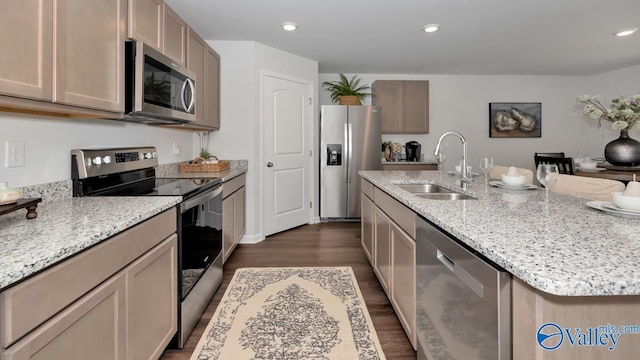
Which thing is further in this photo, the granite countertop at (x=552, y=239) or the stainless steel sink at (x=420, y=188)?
the stainless steel sink at (x=420, y=188)

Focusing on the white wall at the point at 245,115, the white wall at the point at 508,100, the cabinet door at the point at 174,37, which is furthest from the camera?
the white wall at the point at 508,100

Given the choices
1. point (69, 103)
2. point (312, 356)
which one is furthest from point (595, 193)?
point (69, 103)

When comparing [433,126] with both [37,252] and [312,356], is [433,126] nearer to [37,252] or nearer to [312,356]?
[312,356]

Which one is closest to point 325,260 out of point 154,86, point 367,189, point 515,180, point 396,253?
point 367,189

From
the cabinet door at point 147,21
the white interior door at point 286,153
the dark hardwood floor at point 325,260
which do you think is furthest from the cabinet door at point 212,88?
the dark hardwood floor at point 325,260

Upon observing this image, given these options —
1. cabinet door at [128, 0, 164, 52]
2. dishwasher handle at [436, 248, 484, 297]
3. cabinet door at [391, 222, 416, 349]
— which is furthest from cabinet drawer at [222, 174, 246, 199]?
dishwasher handle at [436, 248, 484, 297]

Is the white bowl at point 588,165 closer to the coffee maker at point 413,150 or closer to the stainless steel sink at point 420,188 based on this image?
the coffee maker at point 413,150

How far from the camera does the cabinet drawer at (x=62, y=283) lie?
76 cm

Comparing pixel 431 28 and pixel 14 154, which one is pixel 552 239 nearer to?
pixel 14 154

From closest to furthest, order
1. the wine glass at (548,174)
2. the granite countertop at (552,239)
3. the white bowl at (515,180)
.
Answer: the granite countertop at (552,239) → the wine glass at (548,174) → the white bowl at (515,180)

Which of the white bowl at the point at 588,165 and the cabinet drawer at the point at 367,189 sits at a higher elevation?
the white bowl at the point at 588,165

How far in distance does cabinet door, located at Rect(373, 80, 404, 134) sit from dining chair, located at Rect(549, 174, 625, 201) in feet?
11.3

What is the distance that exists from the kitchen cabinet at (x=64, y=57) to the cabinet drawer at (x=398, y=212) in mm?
1596

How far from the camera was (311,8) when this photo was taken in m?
2.92
